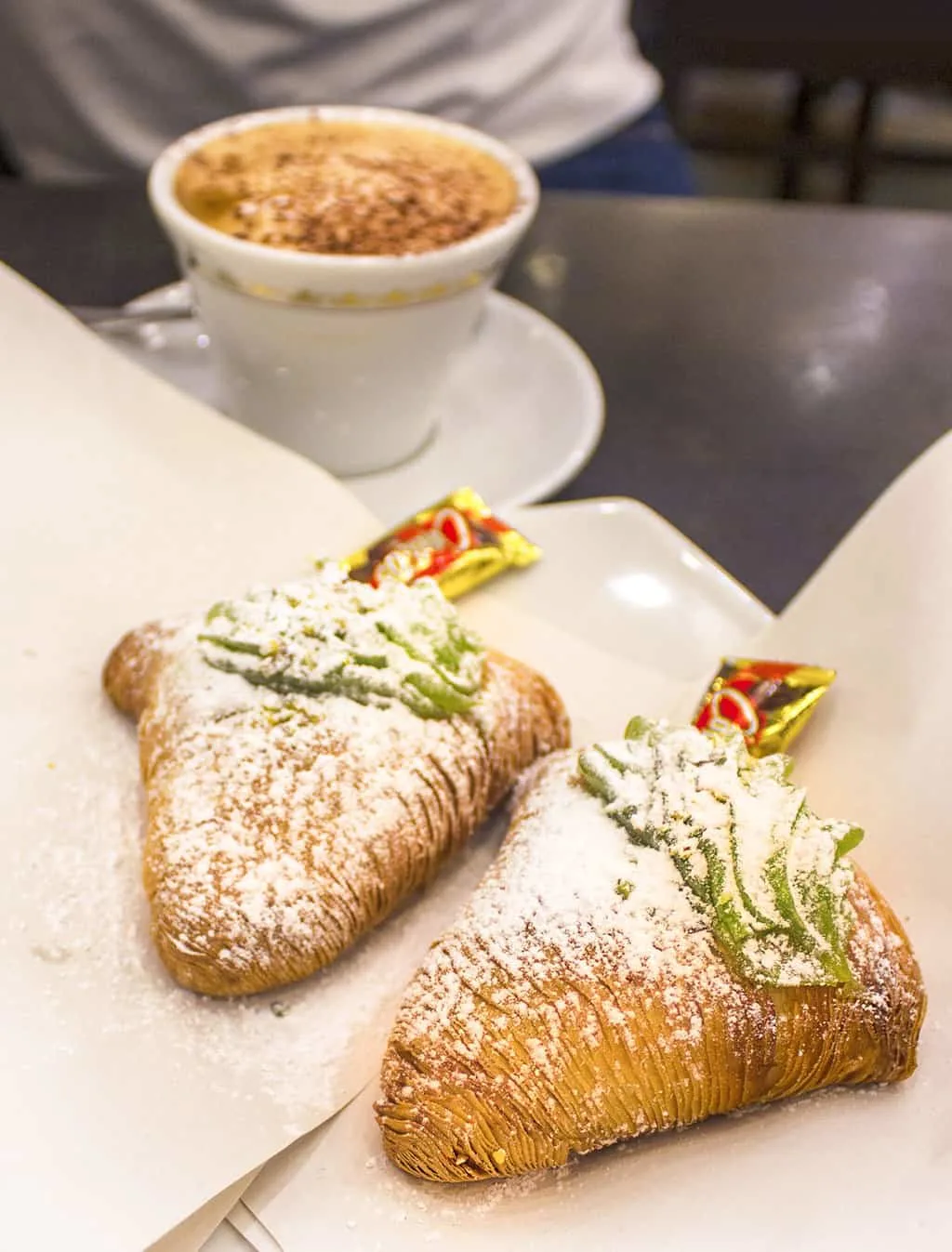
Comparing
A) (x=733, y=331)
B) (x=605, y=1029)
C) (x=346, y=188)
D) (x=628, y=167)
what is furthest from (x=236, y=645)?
(x=628, y=167)

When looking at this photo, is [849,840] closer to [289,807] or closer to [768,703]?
[768,703]

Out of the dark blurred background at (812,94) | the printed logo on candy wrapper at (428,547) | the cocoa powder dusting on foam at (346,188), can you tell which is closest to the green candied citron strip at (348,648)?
the printed logo on candy wrapper at (428,547)

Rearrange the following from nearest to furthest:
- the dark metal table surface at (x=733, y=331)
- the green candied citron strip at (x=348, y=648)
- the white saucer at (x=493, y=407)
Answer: the green candied citron strip at (x=348, y=648) < the white saucer at (x=493, y=407) < the dark metal table surface at (x=733, y=331)

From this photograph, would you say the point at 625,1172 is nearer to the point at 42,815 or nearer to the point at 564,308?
the point at 42,815

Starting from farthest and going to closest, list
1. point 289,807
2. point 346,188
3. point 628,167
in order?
point 628,167, point 346,188, point 289,807

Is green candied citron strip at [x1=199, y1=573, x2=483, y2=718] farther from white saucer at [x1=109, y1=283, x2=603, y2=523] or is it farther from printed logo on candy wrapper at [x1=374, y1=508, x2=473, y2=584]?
white saucer at [x1=109, y1=283, x2=603, y2=523]

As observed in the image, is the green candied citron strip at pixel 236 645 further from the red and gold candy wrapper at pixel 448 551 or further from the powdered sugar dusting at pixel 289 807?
the red and gold candy wrapper at pixel 448 551

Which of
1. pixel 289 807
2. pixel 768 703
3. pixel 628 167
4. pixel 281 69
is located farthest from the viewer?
pixel 628 167

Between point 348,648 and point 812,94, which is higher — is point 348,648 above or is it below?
above
